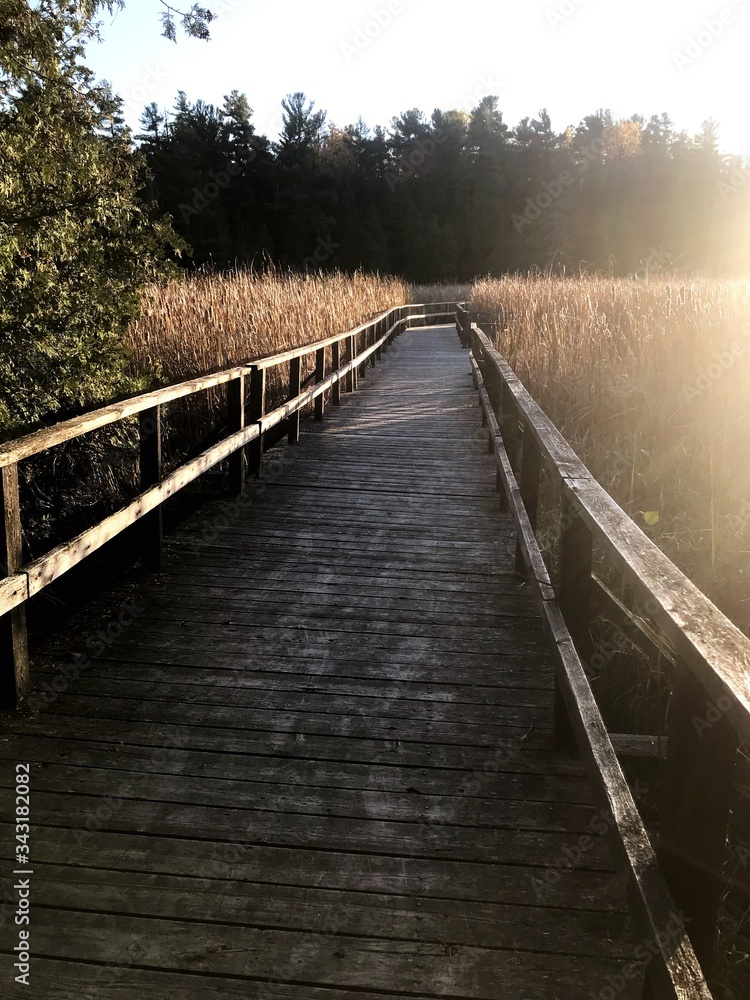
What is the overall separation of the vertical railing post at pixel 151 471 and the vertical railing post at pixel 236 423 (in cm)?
136

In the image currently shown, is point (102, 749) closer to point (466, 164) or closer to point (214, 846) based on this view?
point (214, 846)

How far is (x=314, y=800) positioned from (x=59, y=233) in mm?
4807

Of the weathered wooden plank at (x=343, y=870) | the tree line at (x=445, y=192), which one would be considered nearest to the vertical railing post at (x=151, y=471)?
the weathered wooden plank at (x=343, y=870)

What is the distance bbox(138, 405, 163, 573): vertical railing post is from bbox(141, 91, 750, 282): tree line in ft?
155

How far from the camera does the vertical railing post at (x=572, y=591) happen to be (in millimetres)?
2658

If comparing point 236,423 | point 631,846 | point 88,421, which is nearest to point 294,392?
point 236,423

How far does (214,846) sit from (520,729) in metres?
1.16

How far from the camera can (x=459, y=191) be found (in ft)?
218

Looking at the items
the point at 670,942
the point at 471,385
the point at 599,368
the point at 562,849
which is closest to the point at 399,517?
the point at 599,368

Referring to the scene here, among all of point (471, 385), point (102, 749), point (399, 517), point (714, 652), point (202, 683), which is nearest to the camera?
point (714, 652)

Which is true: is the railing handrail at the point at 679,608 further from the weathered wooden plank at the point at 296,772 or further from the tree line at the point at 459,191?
the tree line at the point at 459,191

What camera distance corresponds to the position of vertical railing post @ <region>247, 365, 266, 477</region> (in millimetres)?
6039

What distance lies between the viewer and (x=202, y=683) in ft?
10.5

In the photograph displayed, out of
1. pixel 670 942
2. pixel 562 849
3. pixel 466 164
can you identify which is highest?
pixel 466 164
